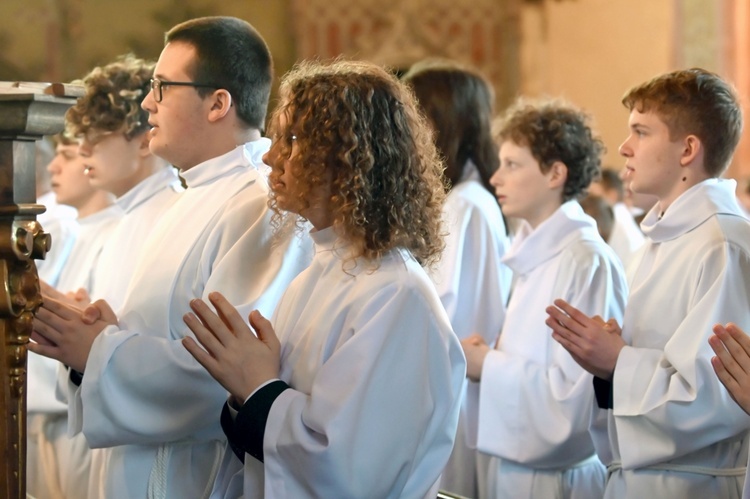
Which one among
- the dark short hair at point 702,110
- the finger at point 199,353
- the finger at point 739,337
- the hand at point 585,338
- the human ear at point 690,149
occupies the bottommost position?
the hand at point 585,338

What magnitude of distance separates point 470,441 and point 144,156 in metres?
1.68

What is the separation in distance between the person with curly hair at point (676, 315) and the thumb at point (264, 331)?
939 millimetres

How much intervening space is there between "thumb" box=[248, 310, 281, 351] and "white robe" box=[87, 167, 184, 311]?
5.27ft

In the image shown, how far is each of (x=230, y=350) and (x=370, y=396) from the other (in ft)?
1.18

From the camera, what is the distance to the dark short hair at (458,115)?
4.75m

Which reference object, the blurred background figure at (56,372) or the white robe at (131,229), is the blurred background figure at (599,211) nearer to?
the blurred background figure at (56,372)

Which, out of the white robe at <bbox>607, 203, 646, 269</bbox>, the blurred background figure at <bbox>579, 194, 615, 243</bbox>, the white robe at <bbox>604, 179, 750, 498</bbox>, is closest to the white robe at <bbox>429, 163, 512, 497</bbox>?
the white robe at <bbox>604, 179, 750, 498</bbox>

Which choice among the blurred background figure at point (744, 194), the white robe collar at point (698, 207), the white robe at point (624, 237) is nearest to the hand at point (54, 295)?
the white robe collar at point (698, 207)

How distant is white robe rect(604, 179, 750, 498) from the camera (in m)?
3.08

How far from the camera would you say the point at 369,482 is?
240cm

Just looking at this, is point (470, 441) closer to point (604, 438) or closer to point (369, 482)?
point (604, 438)

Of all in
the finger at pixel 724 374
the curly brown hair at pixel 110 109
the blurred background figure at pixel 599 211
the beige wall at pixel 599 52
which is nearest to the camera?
the finger at pixel 724 374

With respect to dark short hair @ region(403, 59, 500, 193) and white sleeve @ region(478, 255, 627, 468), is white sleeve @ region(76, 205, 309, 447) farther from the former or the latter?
dark short hair @ region(403, 59, 500, 193)

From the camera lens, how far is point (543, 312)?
4043 millimetres
